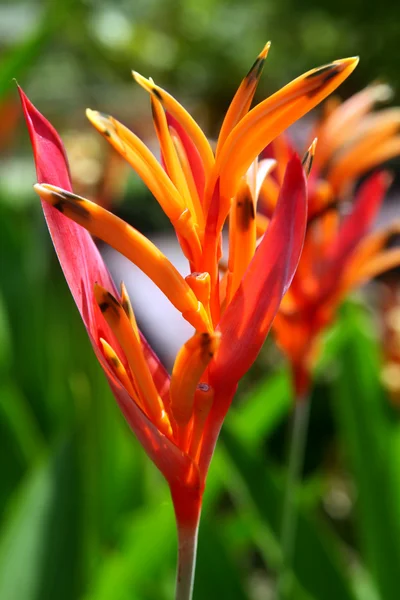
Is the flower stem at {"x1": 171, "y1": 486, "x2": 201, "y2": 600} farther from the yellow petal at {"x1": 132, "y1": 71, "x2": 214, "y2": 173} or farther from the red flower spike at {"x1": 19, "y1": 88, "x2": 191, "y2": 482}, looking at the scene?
the yellow petal at {"x1": 132, "y1": 71, "x2": 214, "y2": 173}

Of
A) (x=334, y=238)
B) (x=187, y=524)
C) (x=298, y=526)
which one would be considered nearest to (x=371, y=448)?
(x=298, y=526)

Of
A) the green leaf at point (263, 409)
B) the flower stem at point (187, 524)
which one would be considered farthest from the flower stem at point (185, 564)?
the green leaf at point (263, 409)

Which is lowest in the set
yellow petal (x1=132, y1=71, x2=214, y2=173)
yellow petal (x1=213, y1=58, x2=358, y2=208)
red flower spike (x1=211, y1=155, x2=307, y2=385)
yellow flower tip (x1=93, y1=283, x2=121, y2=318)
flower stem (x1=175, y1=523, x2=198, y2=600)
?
flower stem (x1=175, y1=523, x2=198, y2=600)

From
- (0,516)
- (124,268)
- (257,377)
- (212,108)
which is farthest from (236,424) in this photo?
(212,108)

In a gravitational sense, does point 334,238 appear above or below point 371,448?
above

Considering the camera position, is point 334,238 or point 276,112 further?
point 334,238

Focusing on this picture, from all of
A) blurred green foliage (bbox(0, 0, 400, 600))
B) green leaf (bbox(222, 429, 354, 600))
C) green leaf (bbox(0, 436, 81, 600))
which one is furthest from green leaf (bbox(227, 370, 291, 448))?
green leaf (bbox(0, 436, 81, 600))

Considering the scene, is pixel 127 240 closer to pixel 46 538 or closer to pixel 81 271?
pixel 81 271

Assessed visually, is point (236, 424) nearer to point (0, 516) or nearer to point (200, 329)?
point (0, 516)
